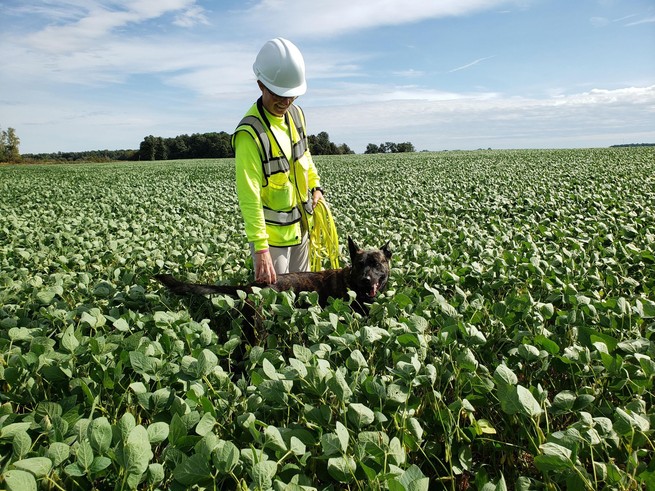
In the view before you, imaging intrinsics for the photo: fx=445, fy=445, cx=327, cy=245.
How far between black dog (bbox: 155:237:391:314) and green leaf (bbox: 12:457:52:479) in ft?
7.46

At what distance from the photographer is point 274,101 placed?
3.86 meters

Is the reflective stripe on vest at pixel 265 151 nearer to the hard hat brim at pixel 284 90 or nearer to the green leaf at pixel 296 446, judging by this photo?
the hard hat brim at pixel 284 90

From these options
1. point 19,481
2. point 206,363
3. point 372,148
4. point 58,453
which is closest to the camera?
point 19,481

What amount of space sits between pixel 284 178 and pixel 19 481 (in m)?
3.17

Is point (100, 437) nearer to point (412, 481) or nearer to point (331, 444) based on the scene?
point (331, 444)

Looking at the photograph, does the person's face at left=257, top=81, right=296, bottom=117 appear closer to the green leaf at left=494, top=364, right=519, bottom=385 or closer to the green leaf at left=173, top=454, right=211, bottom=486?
the green leaf at left=494, top=364, right=519, bottom=385

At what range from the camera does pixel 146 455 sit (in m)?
1.71

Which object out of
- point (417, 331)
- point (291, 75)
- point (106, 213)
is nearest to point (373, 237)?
point (291, 75)

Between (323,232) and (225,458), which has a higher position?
(323,232)

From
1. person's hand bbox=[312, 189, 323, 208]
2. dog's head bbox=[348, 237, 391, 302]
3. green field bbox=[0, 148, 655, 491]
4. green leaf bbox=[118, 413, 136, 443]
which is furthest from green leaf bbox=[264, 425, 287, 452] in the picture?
person's hand bbox=[312, 189, 323, 208]

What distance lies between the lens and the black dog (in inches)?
158

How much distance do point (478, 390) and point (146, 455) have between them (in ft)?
5.44

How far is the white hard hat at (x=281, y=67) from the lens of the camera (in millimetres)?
3650

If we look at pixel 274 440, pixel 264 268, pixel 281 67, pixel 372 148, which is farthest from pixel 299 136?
pixel 372 148
